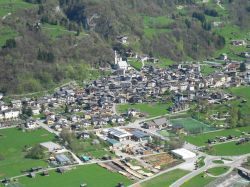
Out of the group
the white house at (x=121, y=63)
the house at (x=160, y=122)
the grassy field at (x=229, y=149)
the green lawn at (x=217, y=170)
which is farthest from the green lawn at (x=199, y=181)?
the white house at (x=121, y=63)

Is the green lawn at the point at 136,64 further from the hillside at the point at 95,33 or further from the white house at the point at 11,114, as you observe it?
the white house at the point at 11,114

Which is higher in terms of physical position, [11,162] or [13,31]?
[13,31]

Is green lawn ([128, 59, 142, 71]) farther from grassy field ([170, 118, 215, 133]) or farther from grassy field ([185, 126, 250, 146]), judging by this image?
grassy field ([185, 126, 250, 146])

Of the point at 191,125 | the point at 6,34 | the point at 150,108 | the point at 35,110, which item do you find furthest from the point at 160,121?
the point at 6,34

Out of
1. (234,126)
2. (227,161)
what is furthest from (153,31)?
(227,161)

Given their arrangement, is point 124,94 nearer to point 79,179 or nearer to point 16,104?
point 16,104

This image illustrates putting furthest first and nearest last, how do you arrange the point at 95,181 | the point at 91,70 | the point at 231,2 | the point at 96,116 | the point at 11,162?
the point at 231,2, the point at 91,70, the point at 96,116, the point at 11,162, the point at 95,181

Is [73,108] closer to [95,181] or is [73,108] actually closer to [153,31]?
[95,181]

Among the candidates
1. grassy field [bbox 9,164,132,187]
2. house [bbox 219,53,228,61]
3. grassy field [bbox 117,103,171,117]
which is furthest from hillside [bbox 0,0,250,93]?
grassy field [bbox 9,164,132,187]
